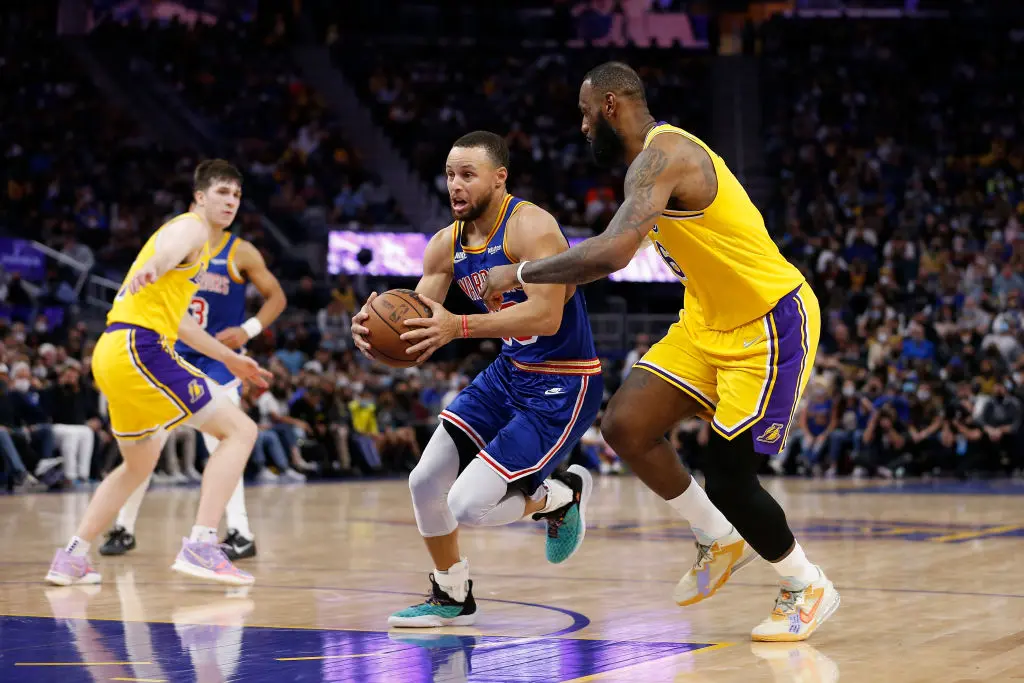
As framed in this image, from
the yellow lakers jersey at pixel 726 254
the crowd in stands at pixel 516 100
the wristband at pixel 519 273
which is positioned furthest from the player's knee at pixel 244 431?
the crowd in stands at pixel 516 100

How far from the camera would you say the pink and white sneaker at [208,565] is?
6.92 metres

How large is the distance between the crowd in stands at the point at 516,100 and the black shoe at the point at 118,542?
16.6 metres

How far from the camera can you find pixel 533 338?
18.7ft

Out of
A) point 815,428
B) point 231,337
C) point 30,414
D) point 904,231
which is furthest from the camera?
point 904,231

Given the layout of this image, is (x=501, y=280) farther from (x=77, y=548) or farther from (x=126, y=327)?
(x=77, y=548)

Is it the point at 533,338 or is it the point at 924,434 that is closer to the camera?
the point at 533,338

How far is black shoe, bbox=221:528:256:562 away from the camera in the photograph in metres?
8.18

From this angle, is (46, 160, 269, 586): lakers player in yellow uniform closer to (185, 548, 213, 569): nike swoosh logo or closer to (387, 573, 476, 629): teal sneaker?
(185, 548, 213, 569): nike swoosh logo

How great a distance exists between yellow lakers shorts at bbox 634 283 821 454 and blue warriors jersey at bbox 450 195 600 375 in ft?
1.53

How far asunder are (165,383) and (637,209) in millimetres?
3374

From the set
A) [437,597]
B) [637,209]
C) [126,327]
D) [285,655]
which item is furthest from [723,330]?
[126,327]

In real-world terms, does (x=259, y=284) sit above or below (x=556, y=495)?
above

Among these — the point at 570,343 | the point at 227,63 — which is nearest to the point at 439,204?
the point at 227,63

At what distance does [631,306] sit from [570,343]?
17.1m
